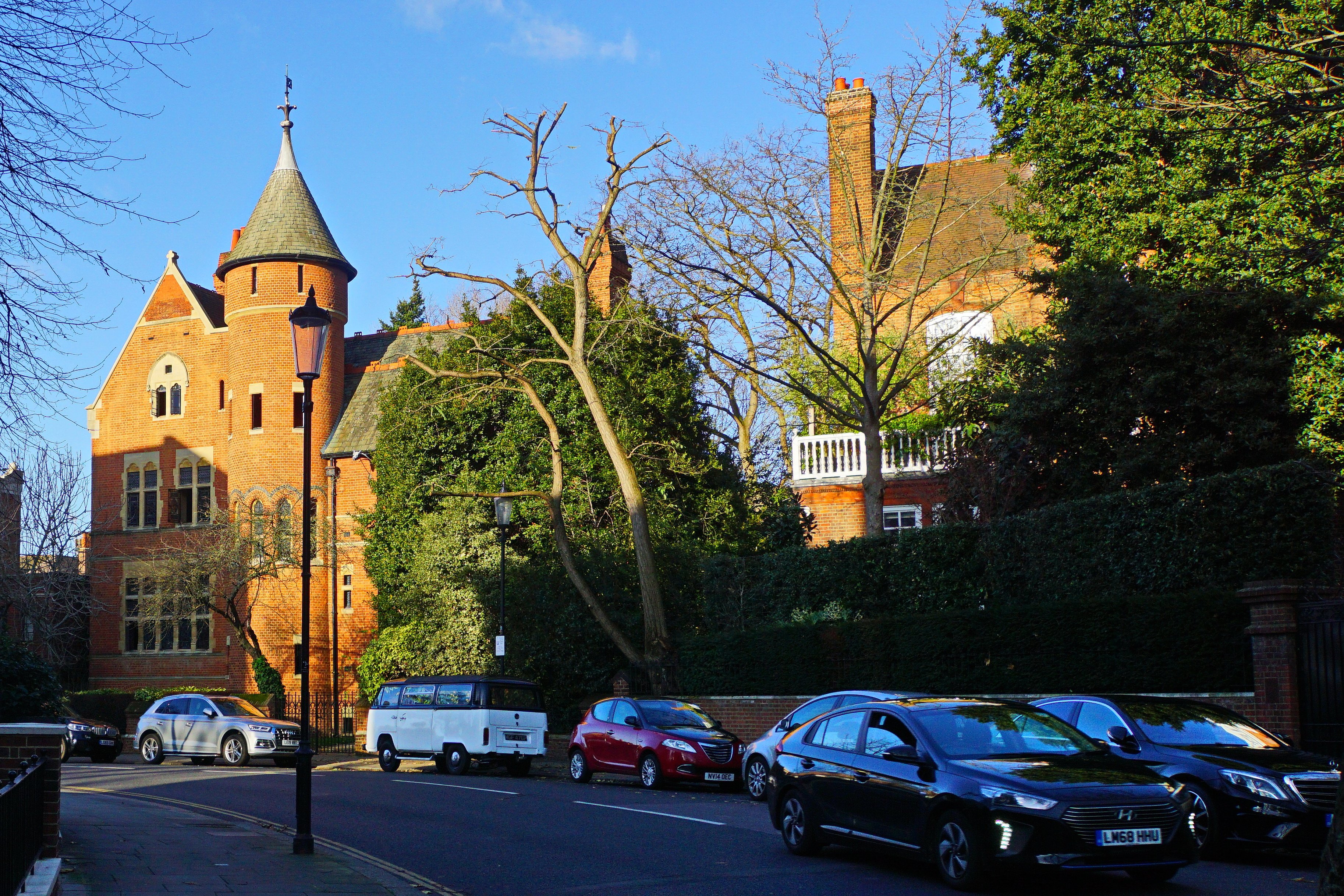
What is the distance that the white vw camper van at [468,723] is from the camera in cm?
2439

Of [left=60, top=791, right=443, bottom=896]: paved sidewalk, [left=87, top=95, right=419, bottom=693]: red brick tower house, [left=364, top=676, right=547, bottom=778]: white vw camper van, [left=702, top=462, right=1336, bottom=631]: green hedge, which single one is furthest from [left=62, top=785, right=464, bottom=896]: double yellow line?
[left=87, top=95, right=419, bottom=693]: red brick tower house

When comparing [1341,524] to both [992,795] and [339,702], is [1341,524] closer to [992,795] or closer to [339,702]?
[992,795]

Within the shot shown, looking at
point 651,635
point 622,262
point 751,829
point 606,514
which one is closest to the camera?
point 751,829

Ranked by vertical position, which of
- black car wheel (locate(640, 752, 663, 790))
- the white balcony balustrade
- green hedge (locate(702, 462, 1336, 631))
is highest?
the white balcony balustrade

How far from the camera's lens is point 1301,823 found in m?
11.1

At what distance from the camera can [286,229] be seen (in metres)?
43.0

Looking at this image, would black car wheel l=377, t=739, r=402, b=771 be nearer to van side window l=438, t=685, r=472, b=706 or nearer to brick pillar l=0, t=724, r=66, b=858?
van side window l=438, t=685, r=472, b=706

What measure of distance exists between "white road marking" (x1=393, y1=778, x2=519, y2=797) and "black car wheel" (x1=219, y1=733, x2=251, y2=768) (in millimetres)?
6542

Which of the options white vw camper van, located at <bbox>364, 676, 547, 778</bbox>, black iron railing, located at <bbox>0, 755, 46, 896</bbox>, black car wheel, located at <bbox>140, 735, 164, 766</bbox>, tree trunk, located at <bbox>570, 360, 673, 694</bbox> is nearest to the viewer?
black iron railing, located at <bbox>0, 755, 46, 896</bbox>

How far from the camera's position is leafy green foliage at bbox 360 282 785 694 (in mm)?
31391

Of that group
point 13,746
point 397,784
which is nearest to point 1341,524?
point 397,784

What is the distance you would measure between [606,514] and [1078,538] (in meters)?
16.4

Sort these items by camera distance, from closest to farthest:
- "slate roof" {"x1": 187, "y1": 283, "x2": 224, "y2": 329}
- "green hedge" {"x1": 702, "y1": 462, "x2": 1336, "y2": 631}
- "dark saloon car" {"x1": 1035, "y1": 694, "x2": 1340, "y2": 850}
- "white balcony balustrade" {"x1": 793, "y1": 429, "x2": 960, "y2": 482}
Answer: "dark saloon car" {"x1": 1035, "y1": 694, "x2": 1340, "y2": 850} < "green hedge" {"x1": 702, "y1": 462, "x2": 1336, "y2": 631} < "white balcony balustrade" {"x1": 793, "y1": 429, "x2": 960, "y2": 482} < "slate roof" {"x1": 187, "y1": 283, "x2": 224, "y2": 329}

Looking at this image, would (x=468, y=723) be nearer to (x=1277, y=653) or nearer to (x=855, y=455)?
(x=855, y=455)
